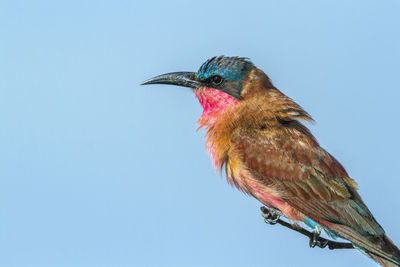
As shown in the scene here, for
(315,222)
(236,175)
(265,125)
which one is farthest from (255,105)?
(315,222)

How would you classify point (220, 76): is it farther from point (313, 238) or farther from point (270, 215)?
point (313, 238)

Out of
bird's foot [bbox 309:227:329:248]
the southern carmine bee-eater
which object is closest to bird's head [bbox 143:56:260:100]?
the southern carmine bee-eater

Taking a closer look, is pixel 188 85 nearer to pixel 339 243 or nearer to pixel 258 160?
pixel 258 160

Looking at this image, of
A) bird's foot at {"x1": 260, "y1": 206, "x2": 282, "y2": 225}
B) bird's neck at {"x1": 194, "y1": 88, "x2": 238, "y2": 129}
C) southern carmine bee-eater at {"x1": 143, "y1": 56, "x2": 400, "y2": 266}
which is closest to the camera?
bird's foot at {"x1": 260, "y1": 206, "x2": 282, "y2": 225}

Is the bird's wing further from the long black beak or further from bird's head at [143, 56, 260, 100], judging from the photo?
the long black beak

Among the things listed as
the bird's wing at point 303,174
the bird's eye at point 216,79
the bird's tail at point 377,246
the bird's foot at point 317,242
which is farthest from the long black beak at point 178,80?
the bird's tail at point 377,246

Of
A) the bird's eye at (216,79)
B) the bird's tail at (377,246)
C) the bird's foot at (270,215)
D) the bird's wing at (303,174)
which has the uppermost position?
the bird's eye at (216,79)

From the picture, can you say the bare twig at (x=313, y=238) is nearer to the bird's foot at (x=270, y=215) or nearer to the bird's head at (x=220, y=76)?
the bird's foot at (x=270, y=215)
